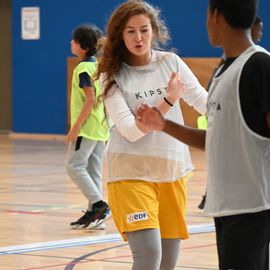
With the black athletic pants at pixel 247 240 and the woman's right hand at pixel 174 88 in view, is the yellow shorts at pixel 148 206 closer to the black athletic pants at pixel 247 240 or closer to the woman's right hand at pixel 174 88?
the woman's right hand at pixel 174 88

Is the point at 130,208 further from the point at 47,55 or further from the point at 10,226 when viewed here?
the point at 47,55

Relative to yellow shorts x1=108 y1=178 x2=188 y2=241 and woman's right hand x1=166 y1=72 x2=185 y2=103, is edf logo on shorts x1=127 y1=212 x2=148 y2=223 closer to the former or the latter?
yellow shorts x1=108 y1=178 x2=188 y2=241

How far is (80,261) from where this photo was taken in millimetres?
6398

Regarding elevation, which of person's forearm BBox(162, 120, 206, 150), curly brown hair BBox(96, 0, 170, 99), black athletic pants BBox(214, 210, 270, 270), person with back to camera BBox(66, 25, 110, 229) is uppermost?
curly brown hair BBox(96, 0, 170, 99)

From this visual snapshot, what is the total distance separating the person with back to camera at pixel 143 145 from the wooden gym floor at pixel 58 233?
1.63 m

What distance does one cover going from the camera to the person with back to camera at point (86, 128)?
7.69 metres

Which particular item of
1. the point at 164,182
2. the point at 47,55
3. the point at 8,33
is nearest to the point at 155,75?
the point at 164,182

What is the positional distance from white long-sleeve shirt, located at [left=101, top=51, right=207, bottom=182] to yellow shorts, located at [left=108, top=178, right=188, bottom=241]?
5 centimetres

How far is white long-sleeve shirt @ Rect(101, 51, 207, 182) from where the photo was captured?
446 cm

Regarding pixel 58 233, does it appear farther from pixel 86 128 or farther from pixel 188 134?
pixel 188 134

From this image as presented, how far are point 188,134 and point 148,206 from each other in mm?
1053

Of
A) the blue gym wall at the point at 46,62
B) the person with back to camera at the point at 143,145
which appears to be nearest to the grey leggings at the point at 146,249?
the person with back to camera at the point at 143,145

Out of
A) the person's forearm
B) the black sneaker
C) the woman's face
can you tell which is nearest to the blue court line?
the black sneaker

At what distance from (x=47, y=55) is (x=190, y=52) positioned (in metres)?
3.69
